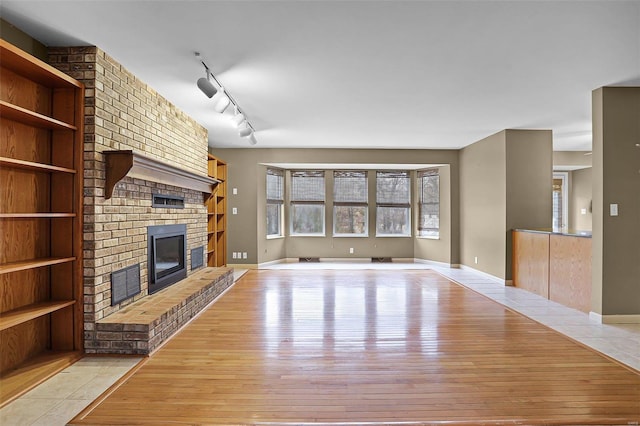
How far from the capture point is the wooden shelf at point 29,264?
2186 millimetres

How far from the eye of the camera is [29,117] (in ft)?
7.90

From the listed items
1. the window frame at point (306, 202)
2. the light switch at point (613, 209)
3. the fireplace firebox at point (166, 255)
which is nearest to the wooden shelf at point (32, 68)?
the fireplace firebox at point (166, 255)

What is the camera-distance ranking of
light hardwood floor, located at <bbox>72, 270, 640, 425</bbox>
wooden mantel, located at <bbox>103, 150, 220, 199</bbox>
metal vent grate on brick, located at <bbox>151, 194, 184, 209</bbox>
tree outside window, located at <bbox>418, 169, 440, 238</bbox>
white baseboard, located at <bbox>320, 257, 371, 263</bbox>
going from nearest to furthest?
light hardwood floor, located at <bbox>72, 270, 640, 425</bbox>
wooden mantel, located at <bbox>103, 150, 220, 199</bbox>
metal vent grate on brick, located at <bbox>151, 194, 184, 209</bbox>
tree outside window, located at <bbox>418, 169, 440, 238</bbox>
white baseboard, located at <bbox>320, 257, 371, 263</bbox>

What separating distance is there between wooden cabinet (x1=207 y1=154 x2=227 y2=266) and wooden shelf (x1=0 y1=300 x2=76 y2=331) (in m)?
→ 3.74

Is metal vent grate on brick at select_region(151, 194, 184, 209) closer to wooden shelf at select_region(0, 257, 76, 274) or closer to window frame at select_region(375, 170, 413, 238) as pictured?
wooden shelf at select_region(0, 257, 76, 274)

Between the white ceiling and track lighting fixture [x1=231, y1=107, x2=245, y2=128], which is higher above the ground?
the white ceiling

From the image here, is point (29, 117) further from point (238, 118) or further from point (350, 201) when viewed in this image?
point (350, 201)

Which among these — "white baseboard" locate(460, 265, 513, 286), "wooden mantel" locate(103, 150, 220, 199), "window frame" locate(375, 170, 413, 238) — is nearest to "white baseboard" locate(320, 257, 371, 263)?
"window frame" locate(375, 170, 413, 238)

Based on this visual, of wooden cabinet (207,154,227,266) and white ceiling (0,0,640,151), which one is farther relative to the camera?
wooden cabinet (207,154,227,266)

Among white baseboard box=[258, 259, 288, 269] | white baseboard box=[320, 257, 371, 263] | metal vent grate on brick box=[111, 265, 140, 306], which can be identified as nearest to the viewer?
metal vent grate on brick box=[111, 265, 140, 306]

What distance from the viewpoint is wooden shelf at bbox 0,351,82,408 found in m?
2.20

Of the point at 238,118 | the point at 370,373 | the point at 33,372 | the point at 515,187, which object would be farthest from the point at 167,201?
the point at 515,187

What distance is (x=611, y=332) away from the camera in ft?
11.3

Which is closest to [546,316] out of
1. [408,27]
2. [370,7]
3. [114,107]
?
[408,27]
